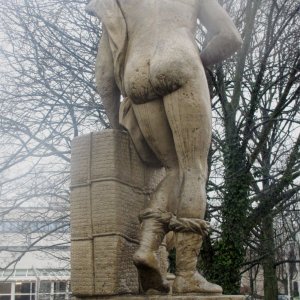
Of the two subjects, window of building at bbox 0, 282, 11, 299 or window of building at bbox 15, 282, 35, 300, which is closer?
window of building at bbox 15, 282, 35, 300

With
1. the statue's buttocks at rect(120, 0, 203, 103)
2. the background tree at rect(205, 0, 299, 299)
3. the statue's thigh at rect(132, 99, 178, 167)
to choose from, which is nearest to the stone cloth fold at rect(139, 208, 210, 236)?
the statue's thigh at rect(132, 99, 178, 167)

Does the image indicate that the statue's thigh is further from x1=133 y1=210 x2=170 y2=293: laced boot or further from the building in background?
the building in background

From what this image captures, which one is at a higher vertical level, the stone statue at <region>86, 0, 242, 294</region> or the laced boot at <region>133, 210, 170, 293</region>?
the stone statue at <region>86, 0, 242, 294</region>

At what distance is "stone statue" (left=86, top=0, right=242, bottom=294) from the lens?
3482 mm

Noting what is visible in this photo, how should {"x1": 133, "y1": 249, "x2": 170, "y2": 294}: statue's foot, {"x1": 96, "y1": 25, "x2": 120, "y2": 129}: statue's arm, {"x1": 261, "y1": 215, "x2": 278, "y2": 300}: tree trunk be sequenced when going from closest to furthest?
1. {"x1": 133, "y1": 249, "x2": 170, "y2": 294}: statue's foot
2. {"x1": 96, "y1": 25, "x2": 120, "y2": 129}: statue's arm
3. {"x1": 261, "y1": 215, "x2": 278, "y2": 300}: tree trunk

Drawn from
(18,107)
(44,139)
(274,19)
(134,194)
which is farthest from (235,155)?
(134,194)

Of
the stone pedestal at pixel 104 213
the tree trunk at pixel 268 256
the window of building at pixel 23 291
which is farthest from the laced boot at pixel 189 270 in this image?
the window of building at pixel 23 291

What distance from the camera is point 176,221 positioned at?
347cm

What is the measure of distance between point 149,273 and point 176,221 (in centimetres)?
34

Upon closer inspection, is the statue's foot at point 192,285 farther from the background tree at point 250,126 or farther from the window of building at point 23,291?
the window of building at point 23,291

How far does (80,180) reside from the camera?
3.79 metres

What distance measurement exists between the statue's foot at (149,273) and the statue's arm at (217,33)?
1340mm

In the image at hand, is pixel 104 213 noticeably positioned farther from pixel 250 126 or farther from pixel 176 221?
pixel 250 126

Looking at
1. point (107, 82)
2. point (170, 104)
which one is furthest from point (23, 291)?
point (170, 104)
